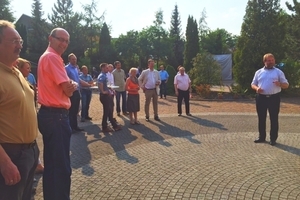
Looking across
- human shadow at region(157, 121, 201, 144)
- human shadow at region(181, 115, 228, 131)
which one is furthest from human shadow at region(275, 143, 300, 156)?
human shadow at region(181, 115, 228, 131)

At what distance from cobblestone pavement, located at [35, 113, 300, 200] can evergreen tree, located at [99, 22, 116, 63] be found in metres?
34.1

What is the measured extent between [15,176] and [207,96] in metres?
15.1

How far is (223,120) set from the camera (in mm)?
10180

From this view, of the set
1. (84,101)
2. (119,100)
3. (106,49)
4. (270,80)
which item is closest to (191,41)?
(106,49)

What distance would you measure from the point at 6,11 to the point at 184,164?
53.8 meters

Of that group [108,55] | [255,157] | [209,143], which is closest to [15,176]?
[255,157]

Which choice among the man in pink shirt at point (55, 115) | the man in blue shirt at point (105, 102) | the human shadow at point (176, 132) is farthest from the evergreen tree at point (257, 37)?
the man in pink shirt at point (55, 115)

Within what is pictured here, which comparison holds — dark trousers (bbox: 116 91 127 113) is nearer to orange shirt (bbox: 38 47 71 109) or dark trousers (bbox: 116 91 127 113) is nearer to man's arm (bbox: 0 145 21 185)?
orange shirt (bbox: 38 47 71 109)

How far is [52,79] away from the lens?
3.39m

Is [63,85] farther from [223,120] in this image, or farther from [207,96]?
[207,96]

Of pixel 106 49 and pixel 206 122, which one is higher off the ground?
pixel 106 49

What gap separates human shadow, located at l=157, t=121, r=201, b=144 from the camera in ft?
25.1

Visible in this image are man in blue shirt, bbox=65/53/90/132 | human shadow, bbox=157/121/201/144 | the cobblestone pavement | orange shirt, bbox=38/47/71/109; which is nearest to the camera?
orange shirt, bbox=38/47/71/109

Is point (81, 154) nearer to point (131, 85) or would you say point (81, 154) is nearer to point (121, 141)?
point (121, 141)
